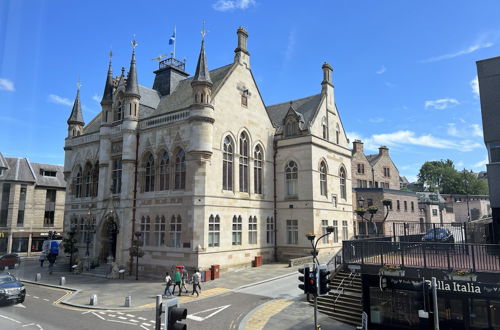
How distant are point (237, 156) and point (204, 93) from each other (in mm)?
6480

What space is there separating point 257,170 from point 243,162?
232cm

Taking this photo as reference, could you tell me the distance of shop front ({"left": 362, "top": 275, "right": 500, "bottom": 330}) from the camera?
13211mm

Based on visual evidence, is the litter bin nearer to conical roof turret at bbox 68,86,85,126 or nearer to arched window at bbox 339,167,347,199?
arched window at bbox 339,167,347,199

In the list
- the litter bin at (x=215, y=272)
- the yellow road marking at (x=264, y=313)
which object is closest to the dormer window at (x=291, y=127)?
the litter bin at (x=215, y=272)

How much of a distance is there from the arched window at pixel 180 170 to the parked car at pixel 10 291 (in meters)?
13.0

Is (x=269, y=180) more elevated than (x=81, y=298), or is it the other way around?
(x=269, y=180)

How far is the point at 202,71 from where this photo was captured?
28.8 meters

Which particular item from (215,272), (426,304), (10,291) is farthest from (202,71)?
(426,304)

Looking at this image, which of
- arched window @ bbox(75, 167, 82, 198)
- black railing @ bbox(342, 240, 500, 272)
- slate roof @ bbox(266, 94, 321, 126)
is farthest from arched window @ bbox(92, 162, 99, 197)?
black railing @ bbox(342, 240, 500, 272)

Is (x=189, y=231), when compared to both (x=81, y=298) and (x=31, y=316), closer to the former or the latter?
(x=81, y=298)

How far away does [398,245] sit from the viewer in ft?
53.4

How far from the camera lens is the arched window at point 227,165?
30.1 meters

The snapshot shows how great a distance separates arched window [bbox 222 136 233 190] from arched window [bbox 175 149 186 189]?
3360mm

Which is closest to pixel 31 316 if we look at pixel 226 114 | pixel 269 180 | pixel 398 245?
pixel 398 245
